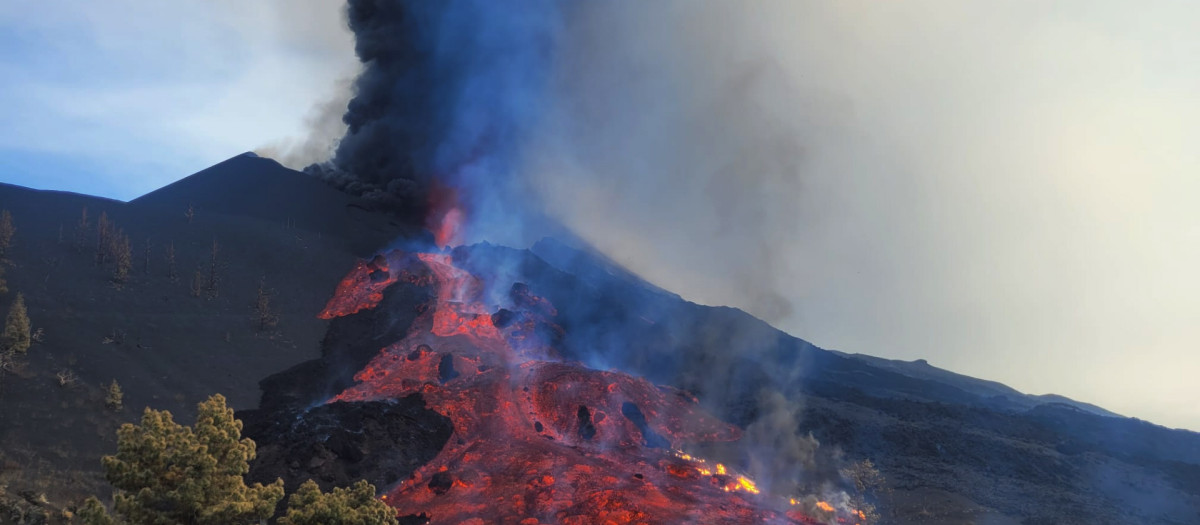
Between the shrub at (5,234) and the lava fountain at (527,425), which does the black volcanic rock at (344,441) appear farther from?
the shrub at (5,234)

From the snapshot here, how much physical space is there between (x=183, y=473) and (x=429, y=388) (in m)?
34.7

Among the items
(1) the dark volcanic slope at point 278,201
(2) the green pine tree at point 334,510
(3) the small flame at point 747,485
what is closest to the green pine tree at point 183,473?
(2) the green pine tree at point 334,510

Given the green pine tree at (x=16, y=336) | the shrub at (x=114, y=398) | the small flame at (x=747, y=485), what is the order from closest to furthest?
1. the green pine tree at (x=16, y=336)
2. the shrub at (x=114, y=398)
3. the small flame at (x=747, y=485)

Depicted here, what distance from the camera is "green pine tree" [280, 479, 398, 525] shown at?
15898 mm

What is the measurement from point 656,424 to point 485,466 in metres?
15.9

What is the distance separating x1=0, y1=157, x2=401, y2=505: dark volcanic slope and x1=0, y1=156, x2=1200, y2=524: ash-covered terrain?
0.61ft

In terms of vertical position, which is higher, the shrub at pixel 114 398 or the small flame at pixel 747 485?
the small flame at pixel 747 485

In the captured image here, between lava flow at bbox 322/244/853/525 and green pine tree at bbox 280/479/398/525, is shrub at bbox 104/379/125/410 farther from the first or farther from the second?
green pine tree at bbox 280/479/398/525

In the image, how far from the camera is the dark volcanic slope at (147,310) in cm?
3525

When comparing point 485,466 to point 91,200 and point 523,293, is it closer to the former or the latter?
point 523,293

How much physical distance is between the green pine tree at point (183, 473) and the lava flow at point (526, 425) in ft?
65.2

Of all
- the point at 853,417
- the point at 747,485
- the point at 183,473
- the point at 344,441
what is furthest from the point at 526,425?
the point at 853,417

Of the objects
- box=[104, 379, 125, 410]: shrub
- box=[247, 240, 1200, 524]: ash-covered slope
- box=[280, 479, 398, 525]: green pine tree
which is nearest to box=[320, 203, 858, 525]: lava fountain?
box=[247, 240, 1200, 524]: ash-covered slope

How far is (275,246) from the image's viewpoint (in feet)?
227
